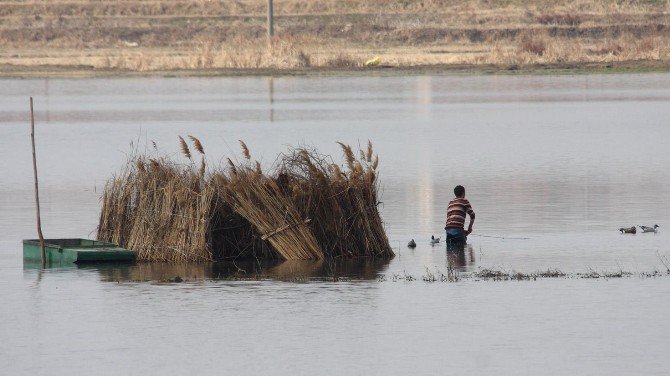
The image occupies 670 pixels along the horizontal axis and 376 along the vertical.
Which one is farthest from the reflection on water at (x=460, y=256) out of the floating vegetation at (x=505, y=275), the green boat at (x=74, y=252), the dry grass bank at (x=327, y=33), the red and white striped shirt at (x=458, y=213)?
the dry grass bank at (x=327, y=33)

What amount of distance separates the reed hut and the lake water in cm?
41

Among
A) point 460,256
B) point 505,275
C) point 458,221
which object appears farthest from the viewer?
point 458,221

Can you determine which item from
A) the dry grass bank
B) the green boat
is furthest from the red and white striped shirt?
the dry grass bank

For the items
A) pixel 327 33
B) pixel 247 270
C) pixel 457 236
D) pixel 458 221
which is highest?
pixel 327 33

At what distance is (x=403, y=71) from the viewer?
6469 cm

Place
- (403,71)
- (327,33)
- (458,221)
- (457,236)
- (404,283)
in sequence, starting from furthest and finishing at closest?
(327,33) < (403,71) < (458,221) < (457,236) < (404,283)

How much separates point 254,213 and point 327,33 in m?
68.2

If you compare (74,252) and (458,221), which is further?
(458,221)

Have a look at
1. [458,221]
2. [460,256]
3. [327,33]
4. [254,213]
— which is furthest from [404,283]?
[327,33]

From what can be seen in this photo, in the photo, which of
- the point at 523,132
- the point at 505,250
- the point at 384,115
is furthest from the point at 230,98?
the point at 505,250

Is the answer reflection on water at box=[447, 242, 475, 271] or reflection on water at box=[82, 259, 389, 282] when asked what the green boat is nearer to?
reflection on water at box=[82, 259, 389, 282]

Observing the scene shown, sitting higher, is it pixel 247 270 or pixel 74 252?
pixel 74 252

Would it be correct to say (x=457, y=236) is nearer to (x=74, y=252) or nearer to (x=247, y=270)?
(x=247, y=270)

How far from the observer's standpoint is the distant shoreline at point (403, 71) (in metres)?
64.1
